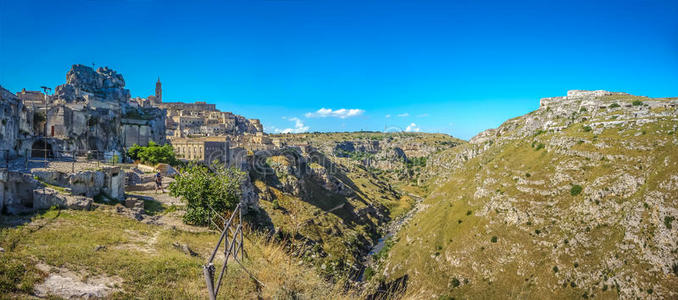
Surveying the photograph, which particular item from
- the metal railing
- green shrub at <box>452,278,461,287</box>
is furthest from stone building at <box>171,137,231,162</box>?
the metal railing

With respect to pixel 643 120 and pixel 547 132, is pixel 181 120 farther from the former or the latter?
pixel 643 120

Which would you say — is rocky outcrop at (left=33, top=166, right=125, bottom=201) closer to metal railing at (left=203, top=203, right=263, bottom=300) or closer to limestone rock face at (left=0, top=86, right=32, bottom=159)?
limestone rock face at (left=0, top=86, right=32, bottom=159)

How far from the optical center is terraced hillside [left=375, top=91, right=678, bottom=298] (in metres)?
42.3

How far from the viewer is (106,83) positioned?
241 feet

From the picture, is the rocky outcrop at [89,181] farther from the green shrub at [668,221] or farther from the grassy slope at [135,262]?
the green shrub at [668,221]

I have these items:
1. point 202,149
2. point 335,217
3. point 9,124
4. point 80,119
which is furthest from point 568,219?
point 80,119

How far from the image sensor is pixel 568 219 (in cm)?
5231

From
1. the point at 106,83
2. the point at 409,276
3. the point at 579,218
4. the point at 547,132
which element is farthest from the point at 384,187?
the point at 106,83

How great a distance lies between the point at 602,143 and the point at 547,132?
66.1ft

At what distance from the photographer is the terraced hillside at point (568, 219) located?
4228cm

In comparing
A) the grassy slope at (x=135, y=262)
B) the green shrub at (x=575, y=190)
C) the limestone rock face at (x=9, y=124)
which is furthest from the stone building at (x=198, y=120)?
the grassy slope at (x=135, y=262)

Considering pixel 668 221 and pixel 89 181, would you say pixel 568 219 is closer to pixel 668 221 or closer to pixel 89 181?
pixel 668 221

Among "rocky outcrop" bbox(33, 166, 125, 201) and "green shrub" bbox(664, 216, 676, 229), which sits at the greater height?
"rocky outcrop" bbox(33, 166, 125, 201)

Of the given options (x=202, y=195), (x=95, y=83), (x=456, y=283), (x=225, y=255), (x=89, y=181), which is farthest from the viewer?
(x=95, y=83)
